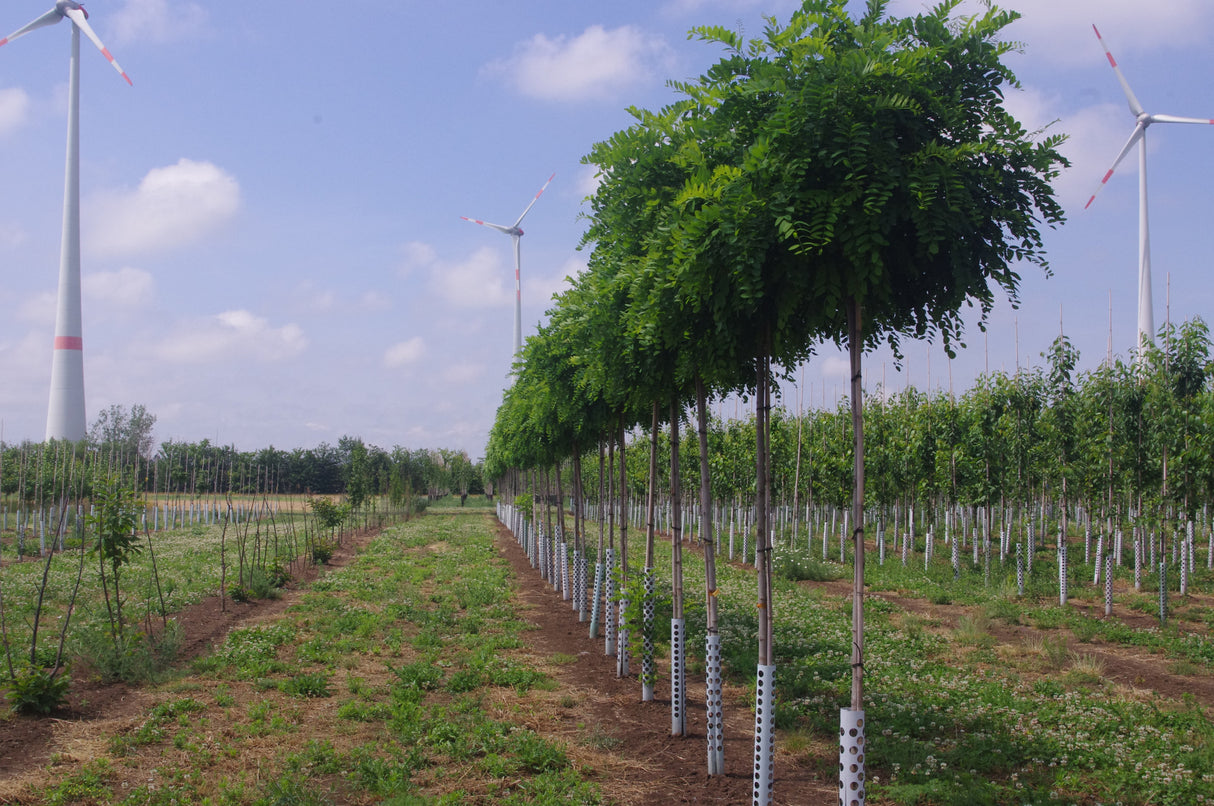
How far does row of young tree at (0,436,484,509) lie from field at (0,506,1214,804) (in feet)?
26.1

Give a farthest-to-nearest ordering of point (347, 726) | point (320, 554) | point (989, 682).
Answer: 1. point (320, 554)
2. point (989, 682)
3. point (347, 726)

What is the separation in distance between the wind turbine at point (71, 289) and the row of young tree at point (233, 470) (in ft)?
8.30

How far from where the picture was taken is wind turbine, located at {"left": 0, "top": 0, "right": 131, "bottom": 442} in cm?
4400

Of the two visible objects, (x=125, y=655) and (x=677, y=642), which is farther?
(x=125, y=655)

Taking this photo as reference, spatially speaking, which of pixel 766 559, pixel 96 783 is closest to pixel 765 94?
pixel 766 559

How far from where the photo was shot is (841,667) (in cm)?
1139

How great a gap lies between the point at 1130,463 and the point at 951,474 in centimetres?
618

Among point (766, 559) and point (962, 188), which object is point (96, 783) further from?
point (962, 188)

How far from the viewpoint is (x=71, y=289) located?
48562 mm

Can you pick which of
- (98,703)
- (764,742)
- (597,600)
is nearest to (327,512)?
(597,600)

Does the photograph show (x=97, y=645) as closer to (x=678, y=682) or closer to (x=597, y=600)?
(x=597, y=600)

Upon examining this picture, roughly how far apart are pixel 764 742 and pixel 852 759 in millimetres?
1078

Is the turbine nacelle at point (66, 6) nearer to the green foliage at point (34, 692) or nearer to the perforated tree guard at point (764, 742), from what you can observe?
the green foliage at point (34, 692)

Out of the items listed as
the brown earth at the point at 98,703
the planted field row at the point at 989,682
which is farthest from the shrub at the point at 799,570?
the brown earth at the point at 98,703
